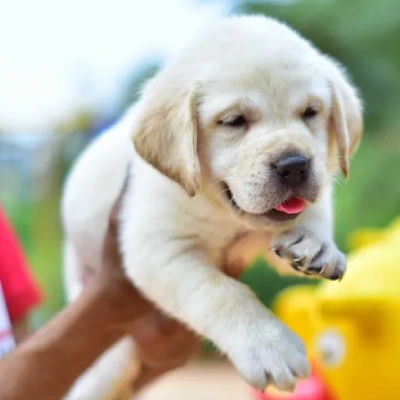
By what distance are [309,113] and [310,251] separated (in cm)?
38

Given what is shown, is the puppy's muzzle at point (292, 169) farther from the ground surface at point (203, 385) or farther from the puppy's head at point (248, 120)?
the ground surface at point (203, 385)

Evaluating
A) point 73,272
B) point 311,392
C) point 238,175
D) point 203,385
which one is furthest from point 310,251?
point 203,385

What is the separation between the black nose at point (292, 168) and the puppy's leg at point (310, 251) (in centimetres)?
16

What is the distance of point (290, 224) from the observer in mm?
1804

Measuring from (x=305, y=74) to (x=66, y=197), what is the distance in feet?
3.78

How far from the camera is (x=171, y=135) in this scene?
1.79 m

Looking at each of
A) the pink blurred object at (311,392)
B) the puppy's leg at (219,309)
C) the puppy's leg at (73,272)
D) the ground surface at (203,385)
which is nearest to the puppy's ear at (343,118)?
the puppy's leg at (219,309)

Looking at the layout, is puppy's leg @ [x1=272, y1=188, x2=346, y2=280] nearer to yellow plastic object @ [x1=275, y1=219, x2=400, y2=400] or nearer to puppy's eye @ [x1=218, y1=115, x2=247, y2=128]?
puppy's eye @ [x1=218, y1=115, x2=247, y2=128]

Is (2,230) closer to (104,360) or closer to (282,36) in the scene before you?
(104,360)

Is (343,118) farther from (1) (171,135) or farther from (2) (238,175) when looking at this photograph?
(1) (171,135)

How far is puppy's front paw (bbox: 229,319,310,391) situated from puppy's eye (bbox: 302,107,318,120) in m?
0.55

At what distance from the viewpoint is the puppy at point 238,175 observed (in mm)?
1667

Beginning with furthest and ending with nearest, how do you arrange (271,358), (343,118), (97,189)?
(97,189) → (343,118) → (271,358)

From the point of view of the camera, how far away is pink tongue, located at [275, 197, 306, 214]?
1721mm
